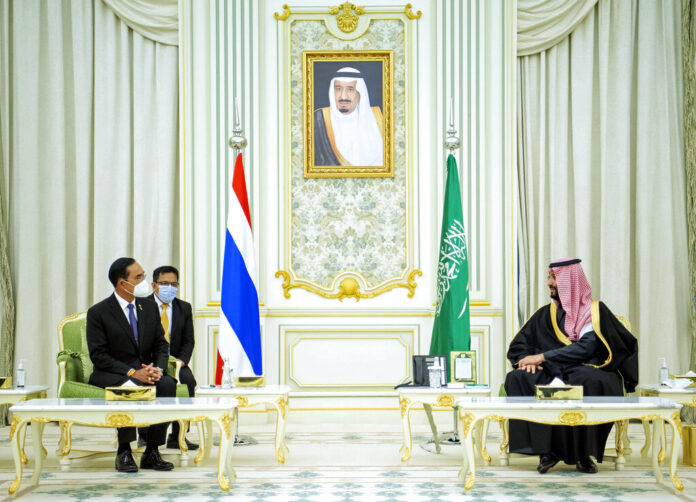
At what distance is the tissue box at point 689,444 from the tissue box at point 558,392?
3.65 ft

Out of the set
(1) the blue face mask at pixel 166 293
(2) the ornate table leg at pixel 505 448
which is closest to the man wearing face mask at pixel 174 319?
(1) the blue face mask at pixel 166 293

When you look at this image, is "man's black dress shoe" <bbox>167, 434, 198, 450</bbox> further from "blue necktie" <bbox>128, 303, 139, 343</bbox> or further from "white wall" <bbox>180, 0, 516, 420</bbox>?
"white wall" <bbox>180, 0, 516, 420</bbox>

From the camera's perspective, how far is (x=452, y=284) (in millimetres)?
6027

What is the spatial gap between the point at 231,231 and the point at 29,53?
8.58 ft

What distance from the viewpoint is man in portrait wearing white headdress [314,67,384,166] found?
736cm

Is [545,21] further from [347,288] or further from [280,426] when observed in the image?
[280,426]

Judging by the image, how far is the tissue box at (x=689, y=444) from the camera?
4980 mm

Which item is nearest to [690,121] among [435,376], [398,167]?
[398,167]

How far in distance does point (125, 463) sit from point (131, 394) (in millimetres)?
717

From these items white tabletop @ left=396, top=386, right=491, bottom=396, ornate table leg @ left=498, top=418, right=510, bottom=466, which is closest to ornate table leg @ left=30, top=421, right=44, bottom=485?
white tabletop @ left=396, top=386, right=491, bottom=396

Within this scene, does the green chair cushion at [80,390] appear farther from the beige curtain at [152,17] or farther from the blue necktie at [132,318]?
the beige curtain at [152,17]

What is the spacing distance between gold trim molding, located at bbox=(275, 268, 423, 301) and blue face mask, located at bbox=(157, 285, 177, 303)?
1368 millimetres

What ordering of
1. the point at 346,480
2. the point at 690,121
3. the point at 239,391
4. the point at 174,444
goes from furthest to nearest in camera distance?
the point at 690,121, the point at 174,444, the point at 239,391, the point at 346,480

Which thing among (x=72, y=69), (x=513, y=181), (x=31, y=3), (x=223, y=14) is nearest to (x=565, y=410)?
(x=513, y=181)
